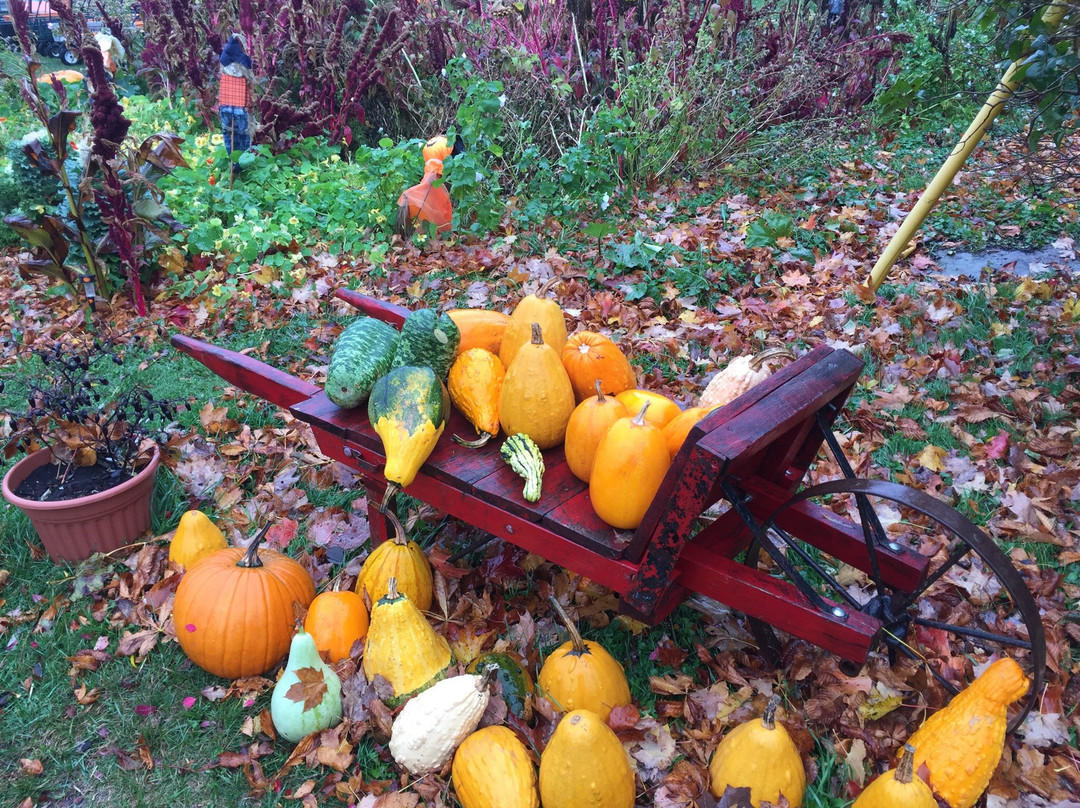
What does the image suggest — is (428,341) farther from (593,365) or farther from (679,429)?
(679,429)

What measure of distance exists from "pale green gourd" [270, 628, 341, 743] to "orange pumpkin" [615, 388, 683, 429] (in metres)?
1.18

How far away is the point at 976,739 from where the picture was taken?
178 centimetres

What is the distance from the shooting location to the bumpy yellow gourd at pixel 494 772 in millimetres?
1861

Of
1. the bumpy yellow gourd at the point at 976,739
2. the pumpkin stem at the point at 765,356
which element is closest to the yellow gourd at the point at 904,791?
the bumpy yellow gourd at the point at 976,739

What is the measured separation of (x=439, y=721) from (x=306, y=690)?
17.7 inches

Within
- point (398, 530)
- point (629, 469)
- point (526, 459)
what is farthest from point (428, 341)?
point (629, 469)

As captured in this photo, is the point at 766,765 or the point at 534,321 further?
the point at 534,321

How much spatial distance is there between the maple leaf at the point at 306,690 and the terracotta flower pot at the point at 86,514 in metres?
1.28

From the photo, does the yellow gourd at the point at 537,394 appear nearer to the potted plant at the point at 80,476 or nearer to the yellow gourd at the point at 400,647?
the yellow gourd at the point at 400,647

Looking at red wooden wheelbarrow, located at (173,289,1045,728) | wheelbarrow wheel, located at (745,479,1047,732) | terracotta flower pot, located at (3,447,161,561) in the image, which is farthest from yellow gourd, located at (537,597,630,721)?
terracotta flower pot, located at (3,447,161,561)

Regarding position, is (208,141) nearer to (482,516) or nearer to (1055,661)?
(482,516)

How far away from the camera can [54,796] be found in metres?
2.20

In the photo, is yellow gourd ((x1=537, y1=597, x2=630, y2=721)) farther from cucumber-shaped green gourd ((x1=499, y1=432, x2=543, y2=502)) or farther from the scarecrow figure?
the scarecrow figure

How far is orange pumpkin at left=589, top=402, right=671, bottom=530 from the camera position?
1942mm
